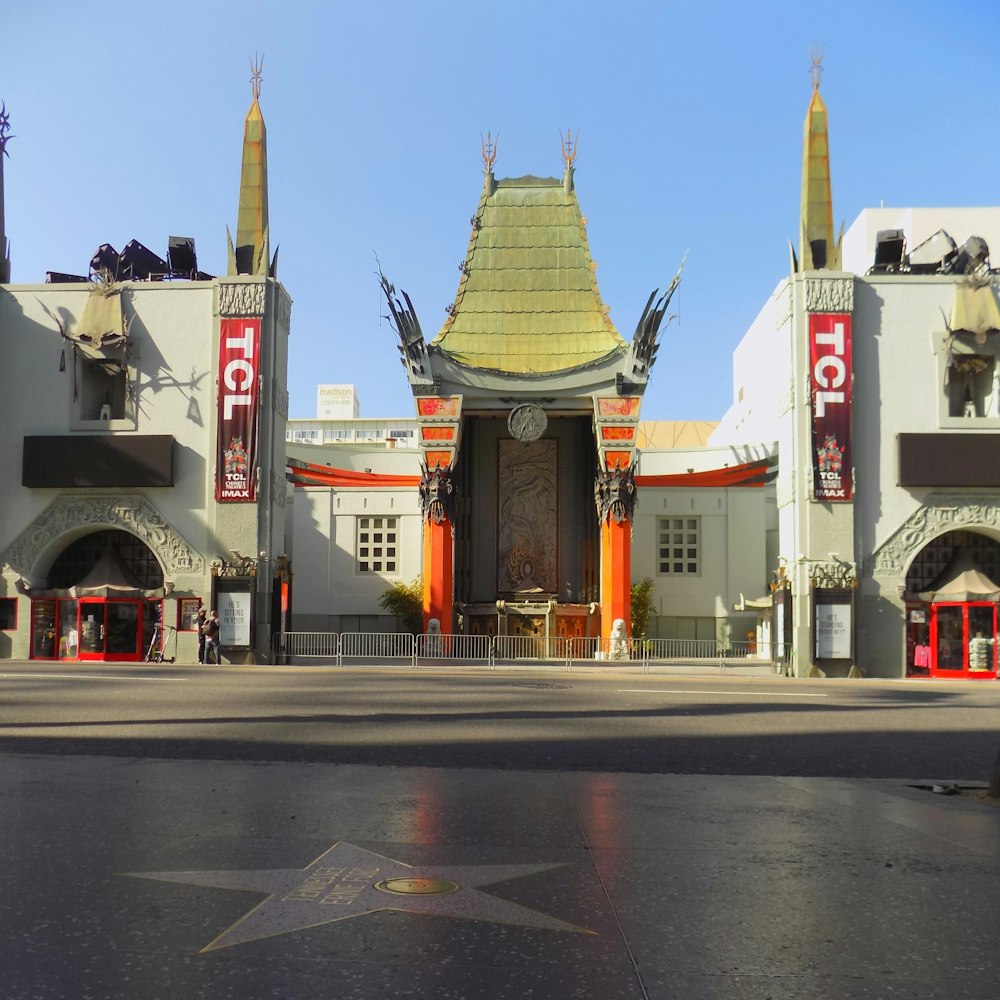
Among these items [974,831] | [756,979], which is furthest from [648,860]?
[974,831]

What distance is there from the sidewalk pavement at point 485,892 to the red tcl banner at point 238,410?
27.4 meters

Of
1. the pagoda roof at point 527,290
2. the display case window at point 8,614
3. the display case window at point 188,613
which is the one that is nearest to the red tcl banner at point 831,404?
the pagoda roof at point 527,290

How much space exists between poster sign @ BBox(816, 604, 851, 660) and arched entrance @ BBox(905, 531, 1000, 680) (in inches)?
90.5

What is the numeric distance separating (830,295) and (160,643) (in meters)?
24.8

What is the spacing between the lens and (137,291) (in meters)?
36.9

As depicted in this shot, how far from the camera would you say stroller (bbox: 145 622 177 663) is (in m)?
35.0

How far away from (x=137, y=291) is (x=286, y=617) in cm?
1239

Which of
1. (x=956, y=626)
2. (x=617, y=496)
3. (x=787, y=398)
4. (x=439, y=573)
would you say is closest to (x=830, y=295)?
(x=787, y=398)

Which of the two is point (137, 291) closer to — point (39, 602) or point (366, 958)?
point (39, 602)

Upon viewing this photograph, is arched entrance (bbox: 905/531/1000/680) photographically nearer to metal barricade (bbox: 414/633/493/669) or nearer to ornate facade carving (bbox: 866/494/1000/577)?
ornate facade carving (bbox: 866/494/1000/577)

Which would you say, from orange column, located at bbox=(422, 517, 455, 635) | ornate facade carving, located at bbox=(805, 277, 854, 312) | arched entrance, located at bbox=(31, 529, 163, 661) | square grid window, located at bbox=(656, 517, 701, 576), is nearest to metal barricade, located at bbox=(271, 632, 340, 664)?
arched entrance, located at bbox=(31, 529, 163, 661)

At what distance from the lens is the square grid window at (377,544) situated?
48.2 metres

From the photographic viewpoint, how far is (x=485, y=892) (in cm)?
542

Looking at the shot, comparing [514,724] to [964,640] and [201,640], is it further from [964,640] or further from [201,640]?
[964,640]
